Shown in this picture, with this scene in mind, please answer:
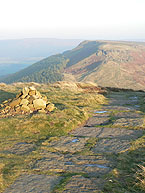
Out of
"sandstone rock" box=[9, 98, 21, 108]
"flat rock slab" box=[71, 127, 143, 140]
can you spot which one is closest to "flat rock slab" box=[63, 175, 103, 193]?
"flat rock slab" box=[71, 127, 143, 140]

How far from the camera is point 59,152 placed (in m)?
9.13

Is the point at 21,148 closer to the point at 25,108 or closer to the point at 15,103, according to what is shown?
the point at 25,108

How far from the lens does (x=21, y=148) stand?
9.59 m

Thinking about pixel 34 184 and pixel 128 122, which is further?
pixel 128 122

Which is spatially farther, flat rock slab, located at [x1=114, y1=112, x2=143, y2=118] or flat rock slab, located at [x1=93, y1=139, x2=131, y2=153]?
flat rock slab, located at [x1=114, y1=112, x2=143, y2=118]

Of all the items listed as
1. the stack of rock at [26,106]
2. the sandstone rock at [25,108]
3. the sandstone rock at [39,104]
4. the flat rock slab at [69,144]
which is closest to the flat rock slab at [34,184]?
the flat rock slab at [69,144]

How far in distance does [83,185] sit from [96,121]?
340 inches

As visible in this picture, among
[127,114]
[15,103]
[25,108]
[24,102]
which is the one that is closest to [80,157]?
[25,108]

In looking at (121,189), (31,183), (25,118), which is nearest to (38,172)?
(31,183)

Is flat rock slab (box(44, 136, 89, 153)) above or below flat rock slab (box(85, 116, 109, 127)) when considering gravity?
above

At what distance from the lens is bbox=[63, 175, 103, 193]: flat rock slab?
5.83 metres

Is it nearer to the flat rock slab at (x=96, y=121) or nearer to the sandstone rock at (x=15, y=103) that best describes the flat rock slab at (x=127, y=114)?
the flat rock slab at (x=96, y=121)

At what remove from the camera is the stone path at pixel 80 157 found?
618 centimetres

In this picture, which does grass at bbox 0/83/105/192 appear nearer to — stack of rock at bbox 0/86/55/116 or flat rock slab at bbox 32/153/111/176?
flat rock slab at bbox 32/153/111/176
